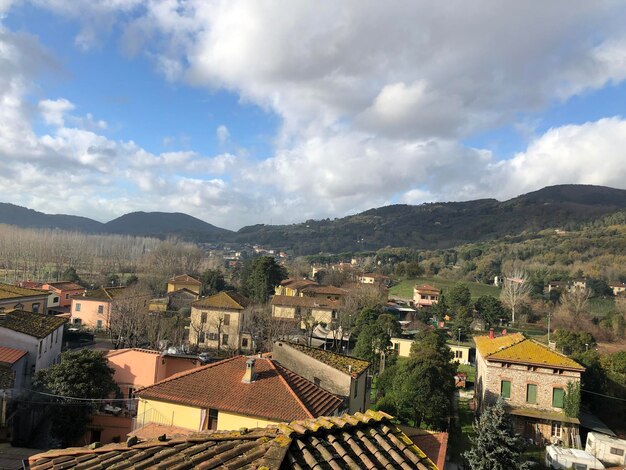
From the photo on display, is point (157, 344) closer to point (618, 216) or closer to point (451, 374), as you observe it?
point (451, 374)

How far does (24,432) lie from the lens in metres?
19.7

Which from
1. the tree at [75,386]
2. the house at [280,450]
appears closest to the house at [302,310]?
the tree at [75,386]

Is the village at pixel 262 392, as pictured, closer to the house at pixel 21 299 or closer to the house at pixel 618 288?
the house at pixel 21 299

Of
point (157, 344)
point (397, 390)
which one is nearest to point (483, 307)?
point (397, 390)

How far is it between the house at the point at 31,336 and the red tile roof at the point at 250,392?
1175 cm

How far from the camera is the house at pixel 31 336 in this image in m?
23.5

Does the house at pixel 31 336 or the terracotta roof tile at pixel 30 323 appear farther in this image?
the terracotta roof tile at pixel 30 323

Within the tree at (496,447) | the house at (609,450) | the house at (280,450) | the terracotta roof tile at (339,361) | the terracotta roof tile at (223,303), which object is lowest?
the house at (609,450)

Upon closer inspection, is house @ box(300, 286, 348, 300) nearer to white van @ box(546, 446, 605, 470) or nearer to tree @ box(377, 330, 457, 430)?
tree @ box(377, 330, 457, 430)

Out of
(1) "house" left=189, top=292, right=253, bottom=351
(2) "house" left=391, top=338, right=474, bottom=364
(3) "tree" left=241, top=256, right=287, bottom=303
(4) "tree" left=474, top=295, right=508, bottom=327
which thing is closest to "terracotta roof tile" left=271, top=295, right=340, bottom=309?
(3) "tree" left=241, top=256, right=287, bottom=303

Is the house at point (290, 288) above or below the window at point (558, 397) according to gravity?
above

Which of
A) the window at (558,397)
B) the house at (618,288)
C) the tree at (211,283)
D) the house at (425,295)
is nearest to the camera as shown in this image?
the window at (558,397)

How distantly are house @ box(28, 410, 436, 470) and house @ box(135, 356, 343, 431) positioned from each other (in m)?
9.76

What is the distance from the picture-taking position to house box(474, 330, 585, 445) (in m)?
22.6
